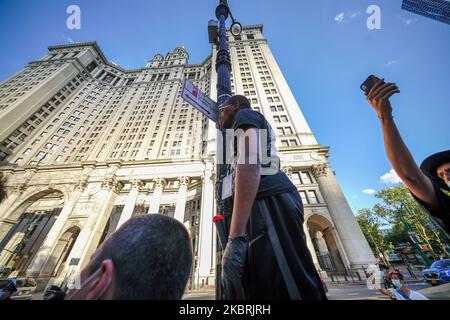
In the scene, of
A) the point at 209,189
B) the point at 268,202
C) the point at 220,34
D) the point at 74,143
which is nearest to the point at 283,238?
the point at 268,202

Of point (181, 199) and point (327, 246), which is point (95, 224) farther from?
point (327, 246)

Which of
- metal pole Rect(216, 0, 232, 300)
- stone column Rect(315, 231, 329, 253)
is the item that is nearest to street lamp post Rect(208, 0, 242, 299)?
metal pole Rect(216, 0, 232, 300)

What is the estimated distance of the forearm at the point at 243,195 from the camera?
128cm

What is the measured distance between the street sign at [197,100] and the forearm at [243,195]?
6.93ft

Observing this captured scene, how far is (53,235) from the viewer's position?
1995 cm

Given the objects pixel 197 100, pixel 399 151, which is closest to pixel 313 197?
pixel 197 100

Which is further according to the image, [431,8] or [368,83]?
[431,8]

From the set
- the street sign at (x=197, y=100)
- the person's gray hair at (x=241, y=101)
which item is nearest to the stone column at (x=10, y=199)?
the street sign at (x=197, y=100)

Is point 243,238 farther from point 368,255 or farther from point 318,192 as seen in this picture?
point 318,192

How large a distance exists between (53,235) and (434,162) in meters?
30.2

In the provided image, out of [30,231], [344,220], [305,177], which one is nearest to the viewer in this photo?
[344,220]

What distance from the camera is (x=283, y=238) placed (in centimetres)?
134

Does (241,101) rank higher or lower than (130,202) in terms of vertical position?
lower

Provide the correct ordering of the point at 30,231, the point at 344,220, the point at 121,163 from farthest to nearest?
the point at 30,231
the point at 121,163
the point at 344,220
